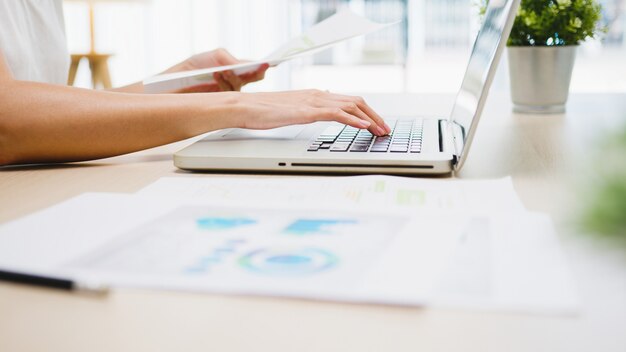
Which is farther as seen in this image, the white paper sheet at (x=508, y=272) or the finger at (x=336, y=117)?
the finger at (x=336, y=117)

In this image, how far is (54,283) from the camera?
38cm

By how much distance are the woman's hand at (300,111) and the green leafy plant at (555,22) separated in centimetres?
51

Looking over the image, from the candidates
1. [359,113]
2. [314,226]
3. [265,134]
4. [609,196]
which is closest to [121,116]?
[265,134]

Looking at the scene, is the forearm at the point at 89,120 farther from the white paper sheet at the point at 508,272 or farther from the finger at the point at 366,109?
the white paper sheet at the point at 508,272

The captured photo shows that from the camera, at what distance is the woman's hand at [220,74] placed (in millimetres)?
1229

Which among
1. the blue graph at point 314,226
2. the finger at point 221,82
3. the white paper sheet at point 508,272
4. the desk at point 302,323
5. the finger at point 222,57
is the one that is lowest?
the desk at point 302,323

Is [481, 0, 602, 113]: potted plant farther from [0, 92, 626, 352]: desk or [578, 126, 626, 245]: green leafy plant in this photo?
[578, 126, 626, 245]: green leafy plant

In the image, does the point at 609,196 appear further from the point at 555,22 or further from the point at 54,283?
the point at 555,22

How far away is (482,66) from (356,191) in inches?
12.2

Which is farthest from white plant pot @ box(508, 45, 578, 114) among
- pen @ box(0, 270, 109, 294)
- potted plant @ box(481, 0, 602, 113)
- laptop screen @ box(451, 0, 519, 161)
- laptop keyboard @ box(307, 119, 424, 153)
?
pen @ box(0, 270, 109, 294)

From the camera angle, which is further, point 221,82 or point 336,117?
point 221,82

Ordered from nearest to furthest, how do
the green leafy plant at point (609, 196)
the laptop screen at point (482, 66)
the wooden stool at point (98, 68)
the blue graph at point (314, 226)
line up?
the green leafy plant at point (609, 196), the blue graph at point (314, 226), the laptop screen at point (482, 66), the wooden stool at point (98, 68)

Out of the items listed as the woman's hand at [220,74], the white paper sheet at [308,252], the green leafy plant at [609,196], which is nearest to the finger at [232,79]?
the woman's hand at [220,74]

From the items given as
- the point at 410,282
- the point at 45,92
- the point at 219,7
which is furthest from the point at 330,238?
the point at 219,7
